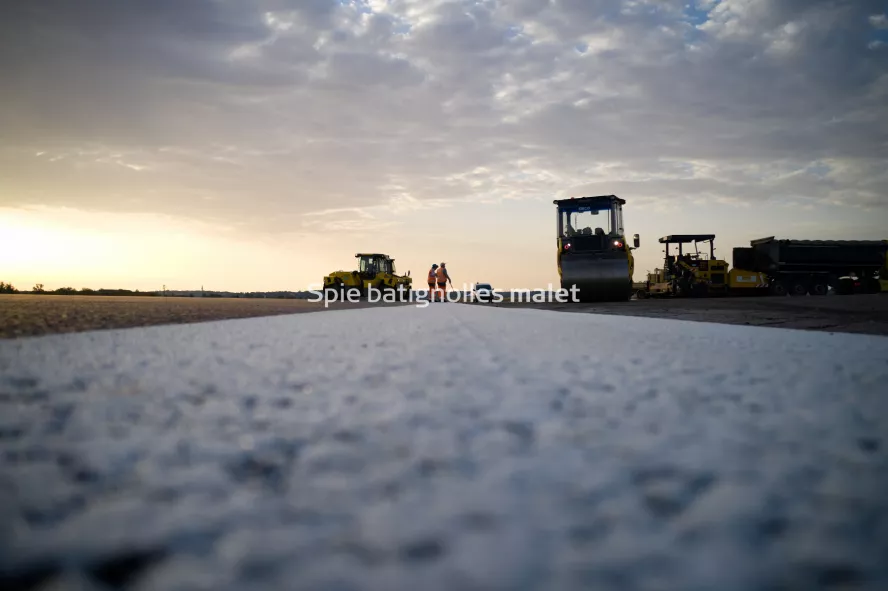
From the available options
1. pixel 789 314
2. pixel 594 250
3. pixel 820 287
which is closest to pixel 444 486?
pixel 789 314

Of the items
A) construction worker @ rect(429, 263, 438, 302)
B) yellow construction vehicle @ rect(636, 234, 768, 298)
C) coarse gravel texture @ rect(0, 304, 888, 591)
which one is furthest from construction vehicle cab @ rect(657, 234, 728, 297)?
coarse gravel texture @ rect(0, 304, 888, 591)

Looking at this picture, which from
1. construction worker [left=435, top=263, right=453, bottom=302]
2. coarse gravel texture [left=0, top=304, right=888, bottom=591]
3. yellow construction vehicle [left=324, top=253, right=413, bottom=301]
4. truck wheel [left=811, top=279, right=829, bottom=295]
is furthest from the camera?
yellow construction vehicle [left=324, top=253, right=413, bottom=301]

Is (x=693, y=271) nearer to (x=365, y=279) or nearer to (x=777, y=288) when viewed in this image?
(x=777, y=288)

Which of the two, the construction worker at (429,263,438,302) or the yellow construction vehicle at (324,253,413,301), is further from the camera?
the yellow construction vehicle at (324,253,413,301)

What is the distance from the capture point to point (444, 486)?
0.44 m

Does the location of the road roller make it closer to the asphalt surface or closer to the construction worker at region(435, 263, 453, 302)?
the asphalt surface

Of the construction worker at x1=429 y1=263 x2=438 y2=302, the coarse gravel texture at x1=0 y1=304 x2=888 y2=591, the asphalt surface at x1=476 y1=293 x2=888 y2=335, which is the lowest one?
the asphalt surface at x1=476 y1=293 x2=888 y2=335

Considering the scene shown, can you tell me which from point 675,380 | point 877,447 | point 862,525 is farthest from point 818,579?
point 675,380

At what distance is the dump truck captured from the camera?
69.6 feet

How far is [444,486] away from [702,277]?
2255 centimetres

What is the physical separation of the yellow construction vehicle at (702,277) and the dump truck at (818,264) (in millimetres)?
1019

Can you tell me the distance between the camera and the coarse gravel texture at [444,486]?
0.32 meters

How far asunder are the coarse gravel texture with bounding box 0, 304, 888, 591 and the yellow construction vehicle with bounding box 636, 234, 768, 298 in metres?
21.8

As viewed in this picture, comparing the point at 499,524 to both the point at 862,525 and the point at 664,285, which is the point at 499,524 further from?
the point at 664,285
